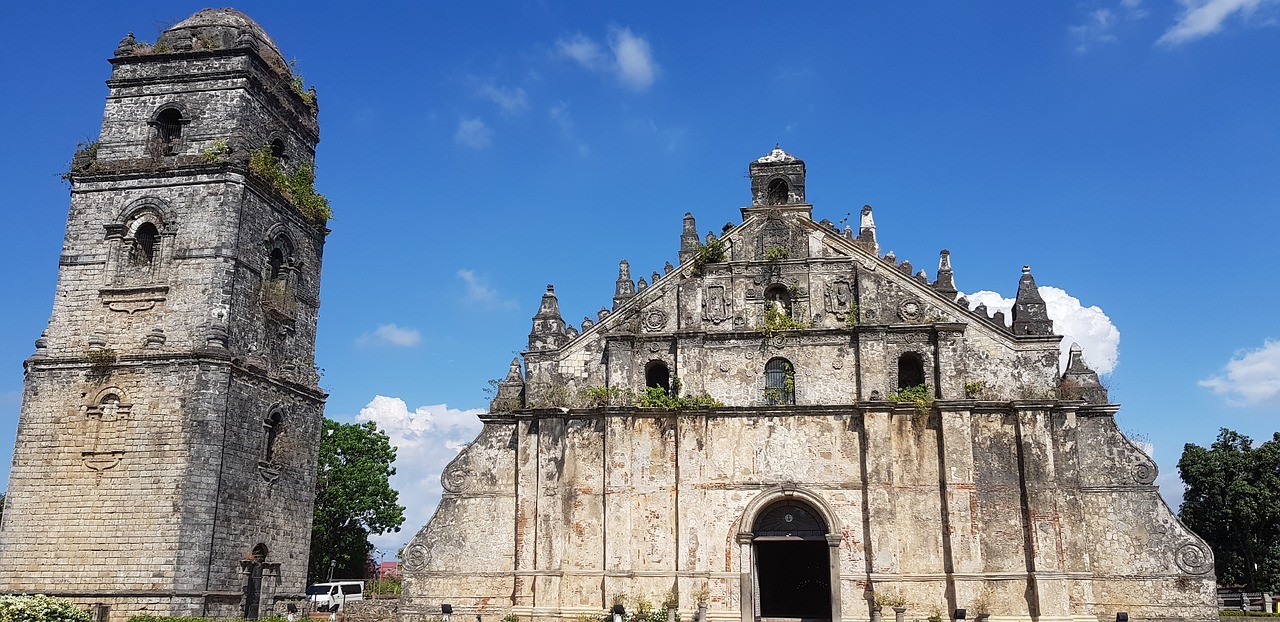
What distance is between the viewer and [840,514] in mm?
23016

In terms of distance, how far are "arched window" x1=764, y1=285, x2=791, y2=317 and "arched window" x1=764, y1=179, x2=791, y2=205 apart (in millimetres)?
2589

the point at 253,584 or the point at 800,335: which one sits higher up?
the point at 800,335

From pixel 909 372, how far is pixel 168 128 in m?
21.8

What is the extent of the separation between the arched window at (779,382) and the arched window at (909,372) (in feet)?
8.85

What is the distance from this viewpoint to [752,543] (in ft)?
76.1

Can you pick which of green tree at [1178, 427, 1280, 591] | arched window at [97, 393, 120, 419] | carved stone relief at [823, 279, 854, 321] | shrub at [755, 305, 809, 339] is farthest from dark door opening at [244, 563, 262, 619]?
green tree at [1178, 427, 1280, 591]

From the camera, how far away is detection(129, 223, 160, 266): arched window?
85.8 feet

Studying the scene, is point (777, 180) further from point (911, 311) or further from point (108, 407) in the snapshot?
point (108, 407)

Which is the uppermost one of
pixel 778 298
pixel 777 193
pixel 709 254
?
pixel 777 193

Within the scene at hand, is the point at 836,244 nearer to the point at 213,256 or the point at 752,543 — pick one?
the point at 752,543

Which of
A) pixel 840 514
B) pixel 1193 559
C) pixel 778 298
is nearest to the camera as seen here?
pixel 1193 559

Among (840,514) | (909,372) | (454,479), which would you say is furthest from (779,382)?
(454,479)

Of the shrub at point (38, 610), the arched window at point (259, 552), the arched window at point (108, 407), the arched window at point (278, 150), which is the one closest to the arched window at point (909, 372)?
the arched window at point (259, 552)

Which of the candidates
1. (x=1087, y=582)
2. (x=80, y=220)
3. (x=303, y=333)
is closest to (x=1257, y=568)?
(x=1087, y=582)
